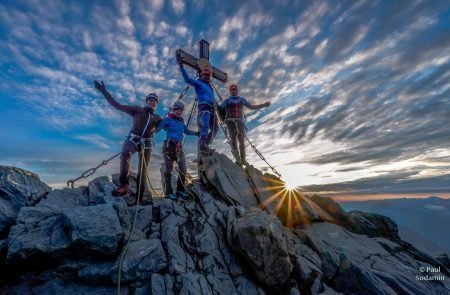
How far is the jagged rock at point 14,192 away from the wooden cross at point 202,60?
38.8ft

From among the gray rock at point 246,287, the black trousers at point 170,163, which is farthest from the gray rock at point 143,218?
the gray rock at point 246,287

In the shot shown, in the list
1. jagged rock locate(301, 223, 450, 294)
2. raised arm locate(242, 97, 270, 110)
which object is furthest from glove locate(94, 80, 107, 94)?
jagged rock locate(301, 223, 450, 294)

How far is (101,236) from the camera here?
713cm

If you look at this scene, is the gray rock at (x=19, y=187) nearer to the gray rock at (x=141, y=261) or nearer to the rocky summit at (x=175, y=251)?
the rocky summit at (x=175, y=251)

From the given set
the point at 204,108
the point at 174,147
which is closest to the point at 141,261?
the point at 174,147

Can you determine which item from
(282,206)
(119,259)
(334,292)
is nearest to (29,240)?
(119,259)

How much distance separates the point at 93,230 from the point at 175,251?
2.95 meters

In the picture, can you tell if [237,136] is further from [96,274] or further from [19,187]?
[19,187]

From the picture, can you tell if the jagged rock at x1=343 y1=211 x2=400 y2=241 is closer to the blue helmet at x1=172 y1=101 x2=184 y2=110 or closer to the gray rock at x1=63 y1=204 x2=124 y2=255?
the blue helmet at x1=172 y1=101 x2=184 y2=110

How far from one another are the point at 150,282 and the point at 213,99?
418 inches

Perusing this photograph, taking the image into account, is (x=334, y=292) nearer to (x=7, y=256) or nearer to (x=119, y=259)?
(x=119, y=259)

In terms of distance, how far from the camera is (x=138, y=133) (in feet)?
37.3

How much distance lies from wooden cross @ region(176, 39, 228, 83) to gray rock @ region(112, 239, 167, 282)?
13193 millimetres

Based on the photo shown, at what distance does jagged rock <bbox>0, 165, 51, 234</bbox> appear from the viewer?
25.1ft
